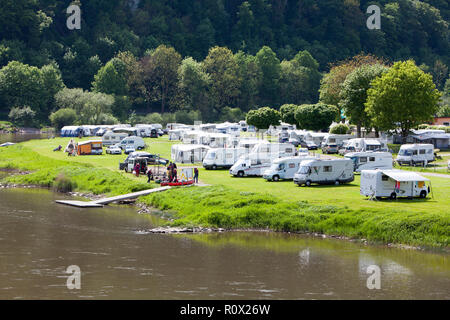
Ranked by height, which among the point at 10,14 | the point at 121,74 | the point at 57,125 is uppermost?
the point at 10,14

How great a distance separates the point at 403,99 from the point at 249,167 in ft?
80.0

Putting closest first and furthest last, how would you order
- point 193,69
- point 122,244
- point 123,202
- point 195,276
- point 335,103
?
point 195,276
point 122,244
point 123,202
point 335,103
point 193,69

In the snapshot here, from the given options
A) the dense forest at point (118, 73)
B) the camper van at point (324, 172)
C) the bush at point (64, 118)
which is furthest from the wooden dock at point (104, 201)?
the dense forest at point (118, 73)

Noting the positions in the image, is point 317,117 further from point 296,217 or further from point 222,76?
point 222,76

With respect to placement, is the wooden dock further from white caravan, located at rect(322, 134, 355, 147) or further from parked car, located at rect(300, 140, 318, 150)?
parked car, located at rect(300, 140, 318, 150)

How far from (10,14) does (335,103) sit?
9597 centimetres

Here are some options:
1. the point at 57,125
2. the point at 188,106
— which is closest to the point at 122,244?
the point at 57,125

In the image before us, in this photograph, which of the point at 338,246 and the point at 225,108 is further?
the point at 225,108

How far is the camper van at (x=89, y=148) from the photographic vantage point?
3135 inches

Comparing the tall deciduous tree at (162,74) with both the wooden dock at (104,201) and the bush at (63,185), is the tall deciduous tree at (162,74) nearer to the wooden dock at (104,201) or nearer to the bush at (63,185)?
the bush at (63,185)

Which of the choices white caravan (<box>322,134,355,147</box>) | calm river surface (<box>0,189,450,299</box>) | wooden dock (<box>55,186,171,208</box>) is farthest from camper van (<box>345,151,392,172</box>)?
white caravan (<box>322,134,355,147</box>)

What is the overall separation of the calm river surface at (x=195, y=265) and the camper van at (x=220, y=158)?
20474 millimetres

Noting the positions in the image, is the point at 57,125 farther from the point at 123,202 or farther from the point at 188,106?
the point at 123,202
